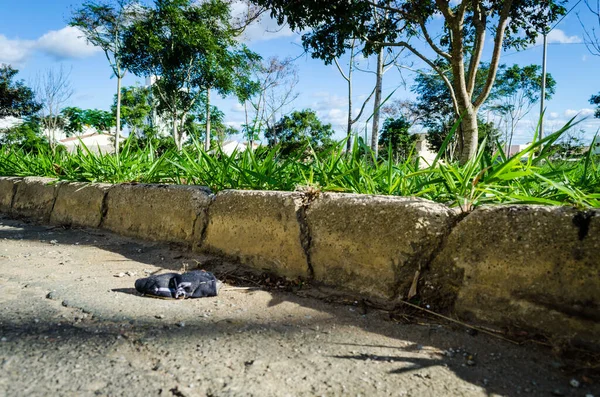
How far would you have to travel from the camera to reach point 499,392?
794 millimetres

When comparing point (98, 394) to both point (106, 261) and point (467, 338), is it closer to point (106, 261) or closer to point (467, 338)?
point (467, 338)

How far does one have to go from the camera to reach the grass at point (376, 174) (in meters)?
1.28

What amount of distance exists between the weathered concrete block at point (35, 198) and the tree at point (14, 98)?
68.8 ft

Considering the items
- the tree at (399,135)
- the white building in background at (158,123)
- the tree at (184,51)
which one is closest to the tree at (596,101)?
the tree at (399,135)

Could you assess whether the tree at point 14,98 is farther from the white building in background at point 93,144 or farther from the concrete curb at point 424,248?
the concrete curb at point 424,248

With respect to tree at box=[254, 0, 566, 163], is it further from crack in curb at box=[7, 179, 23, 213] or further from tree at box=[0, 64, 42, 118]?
tree at box=[0, 64, 42, 118]

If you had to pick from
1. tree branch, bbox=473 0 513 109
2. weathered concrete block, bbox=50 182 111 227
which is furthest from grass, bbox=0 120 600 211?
tree branch, bbox=473 0 513 109

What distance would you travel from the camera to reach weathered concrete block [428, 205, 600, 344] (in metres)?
0.94

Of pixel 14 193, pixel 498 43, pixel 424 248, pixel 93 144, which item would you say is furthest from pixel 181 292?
pixel 498 43

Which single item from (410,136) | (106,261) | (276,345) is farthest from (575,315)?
(410,136)

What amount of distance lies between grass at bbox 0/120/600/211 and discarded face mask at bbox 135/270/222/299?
1.85 feet

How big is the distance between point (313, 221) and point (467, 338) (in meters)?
0.65

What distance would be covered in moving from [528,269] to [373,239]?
0.45m

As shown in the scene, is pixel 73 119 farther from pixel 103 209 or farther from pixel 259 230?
pixel 259 230
